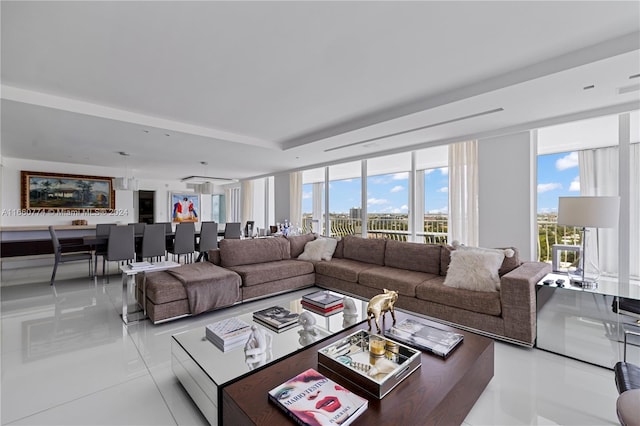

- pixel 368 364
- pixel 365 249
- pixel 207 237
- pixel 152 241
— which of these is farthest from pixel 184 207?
pixel 368 364

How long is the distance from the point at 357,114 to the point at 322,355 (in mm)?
3147

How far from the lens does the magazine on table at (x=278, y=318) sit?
6.90 feet

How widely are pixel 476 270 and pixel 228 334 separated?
7.90 feet

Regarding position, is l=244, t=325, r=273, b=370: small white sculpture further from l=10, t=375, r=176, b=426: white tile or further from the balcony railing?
the balcony railing

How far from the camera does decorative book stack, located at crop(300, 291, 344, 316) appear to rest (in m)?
2.40

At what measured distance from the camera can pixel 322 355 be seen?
1.50 meters

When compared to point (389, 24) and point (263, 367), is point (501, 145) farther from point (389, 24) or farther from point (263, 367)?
point (263, 367)

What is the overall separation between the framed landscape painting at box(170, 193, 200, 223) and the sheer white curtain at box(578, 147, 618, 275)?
34.2 feet

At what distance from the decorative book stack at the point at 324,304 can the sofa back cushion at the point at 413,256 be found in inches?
58.5

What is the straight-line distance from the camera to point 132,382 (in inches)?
75.5

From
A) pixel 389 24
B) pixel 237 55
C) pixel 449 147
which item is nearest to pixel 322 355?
pixel 389 24

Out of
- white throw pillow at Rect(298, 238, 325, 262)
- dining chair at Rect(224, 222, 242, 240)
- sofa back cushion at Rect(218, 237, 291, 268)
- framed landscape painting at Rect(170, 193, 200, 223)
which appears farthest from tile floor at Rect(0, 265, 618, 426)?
framed landscape painting at Rect(170, 193, 200, 223)

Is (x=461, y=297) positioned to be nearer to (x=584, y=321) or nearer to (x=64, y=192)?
(x=584, y=321)

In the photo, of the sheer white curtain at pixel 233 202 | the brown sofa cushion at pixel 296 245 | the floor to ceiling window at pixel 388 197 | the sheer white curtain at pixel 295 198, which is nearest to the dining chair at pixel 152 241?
the brown sofa cushion at pixel 296 245
